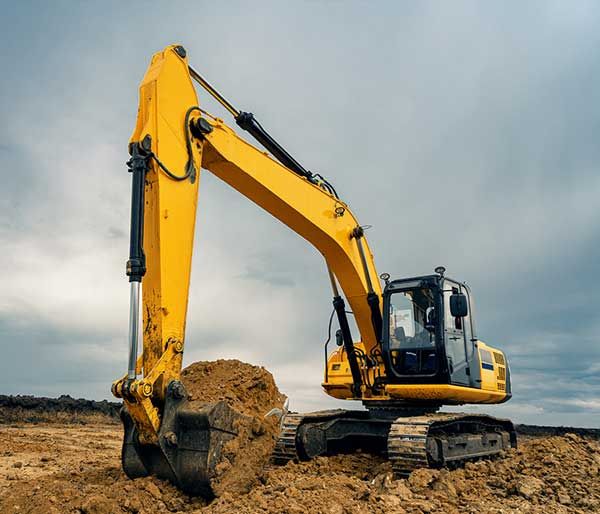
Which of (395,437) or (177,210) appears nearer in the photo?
(177,210)

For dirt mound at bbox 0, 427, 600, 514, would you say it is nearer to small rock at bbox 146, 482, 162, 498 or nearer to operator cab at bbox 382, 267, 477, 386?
small rock at bbox 146, 482, 162, 498

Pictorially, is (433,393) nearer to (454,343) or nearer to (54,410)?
(454,343)

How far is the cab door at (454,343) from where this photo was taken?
27.0 feet

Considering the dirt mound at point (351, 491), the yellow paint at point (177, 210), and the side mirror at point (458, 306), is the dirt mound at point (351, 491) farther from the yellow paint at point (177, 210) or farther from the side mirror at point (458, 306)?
the side mirror at point (458, 306)

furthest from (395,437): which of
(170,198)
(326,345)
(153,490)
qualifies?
(170,198)

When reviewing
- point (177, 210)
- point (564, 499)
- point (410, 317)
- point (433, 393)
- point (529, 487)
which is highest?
point (177, 210)

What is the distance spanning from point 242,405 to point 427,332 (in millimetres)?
2752

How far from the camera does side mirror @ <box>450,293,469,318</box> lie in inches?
312

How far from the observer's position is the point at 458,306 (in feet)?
26.1

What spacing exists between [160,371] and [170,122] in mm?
2787

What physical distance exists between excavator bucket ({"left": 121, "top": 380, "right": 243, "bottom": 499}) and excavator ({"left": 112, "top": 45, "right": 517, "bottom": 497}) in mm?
13

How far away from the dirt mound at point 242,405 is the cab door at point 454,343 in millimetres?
2372

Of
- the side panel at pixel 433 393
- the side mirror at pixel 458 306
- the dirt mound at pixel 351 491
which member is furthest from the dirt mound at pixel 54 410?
the side mirror at pixel 458 306

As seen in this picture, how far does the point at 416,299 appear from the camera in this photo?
8633mm
